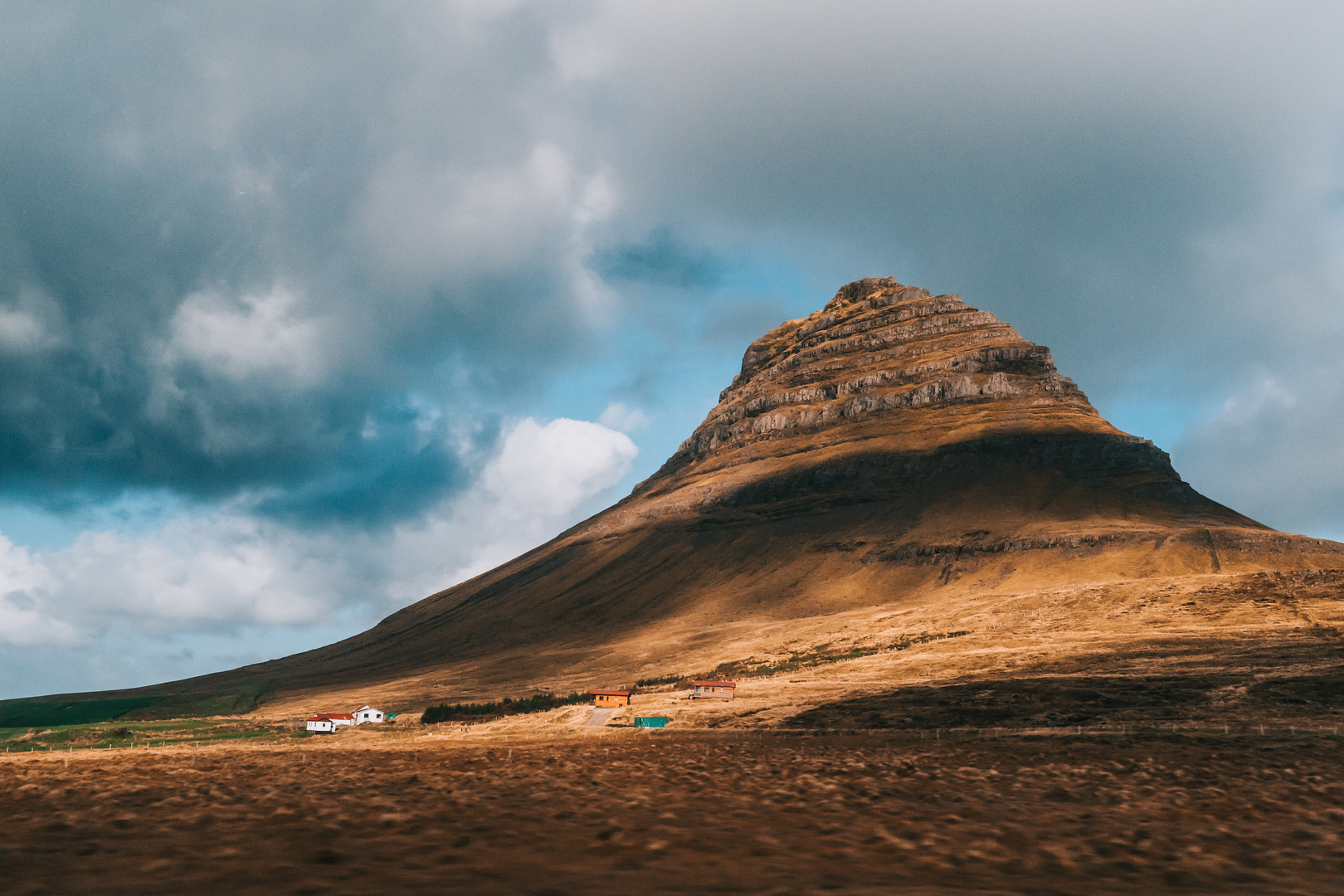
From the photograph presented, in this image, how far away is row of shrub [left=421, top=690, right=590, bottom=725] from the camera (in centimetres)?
8875

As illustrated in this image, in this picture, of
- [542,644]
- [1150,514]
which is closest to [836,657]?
[542,644]

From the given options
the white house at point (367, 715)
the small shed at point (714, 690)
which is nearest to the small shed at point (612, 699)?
the small shed at point (714, 690)

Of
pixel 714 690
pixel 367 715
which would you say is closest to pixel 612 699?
pixel 714 690

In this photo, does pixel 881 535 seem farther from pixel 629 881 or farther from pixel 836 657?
pixel 629 881

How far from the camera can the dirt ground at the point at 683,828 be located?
331 inches

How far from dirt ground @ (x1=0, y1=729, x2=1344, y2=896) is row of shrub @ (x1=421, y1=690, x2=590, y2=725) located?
71.6m

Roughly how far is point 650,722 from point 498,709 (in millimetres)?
37933

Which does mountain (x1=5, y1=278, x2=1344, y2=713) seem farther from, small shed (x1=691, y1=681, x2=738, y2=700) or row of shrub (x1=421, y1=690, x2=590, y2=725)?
small shed (x1=691, y1=681, x2=738, y2=700)

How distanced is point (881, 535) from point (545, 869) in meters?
172

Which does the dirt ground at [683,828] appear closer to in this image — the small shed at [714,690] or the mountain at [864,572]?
the small shed at [714,690]

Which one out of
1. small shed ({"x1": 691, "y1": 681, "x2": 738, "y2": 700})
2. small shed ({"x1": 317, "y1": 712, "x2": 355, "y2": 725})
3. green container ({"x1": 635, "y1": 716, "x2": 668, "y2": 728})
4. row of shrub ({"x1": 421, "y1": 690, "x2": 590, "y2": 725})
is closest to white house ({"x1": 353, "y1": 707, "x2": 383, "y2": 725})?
small shed ({"x1": 317, "y1": 712, "x2": 355, "y2": 725})

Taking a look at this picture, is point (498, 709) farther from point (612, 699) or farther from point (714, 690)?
point (714, 690)

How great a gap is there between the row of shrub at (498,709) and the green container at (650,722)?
27.1 meters

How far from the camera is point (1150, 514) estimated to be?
16212 centimetres
